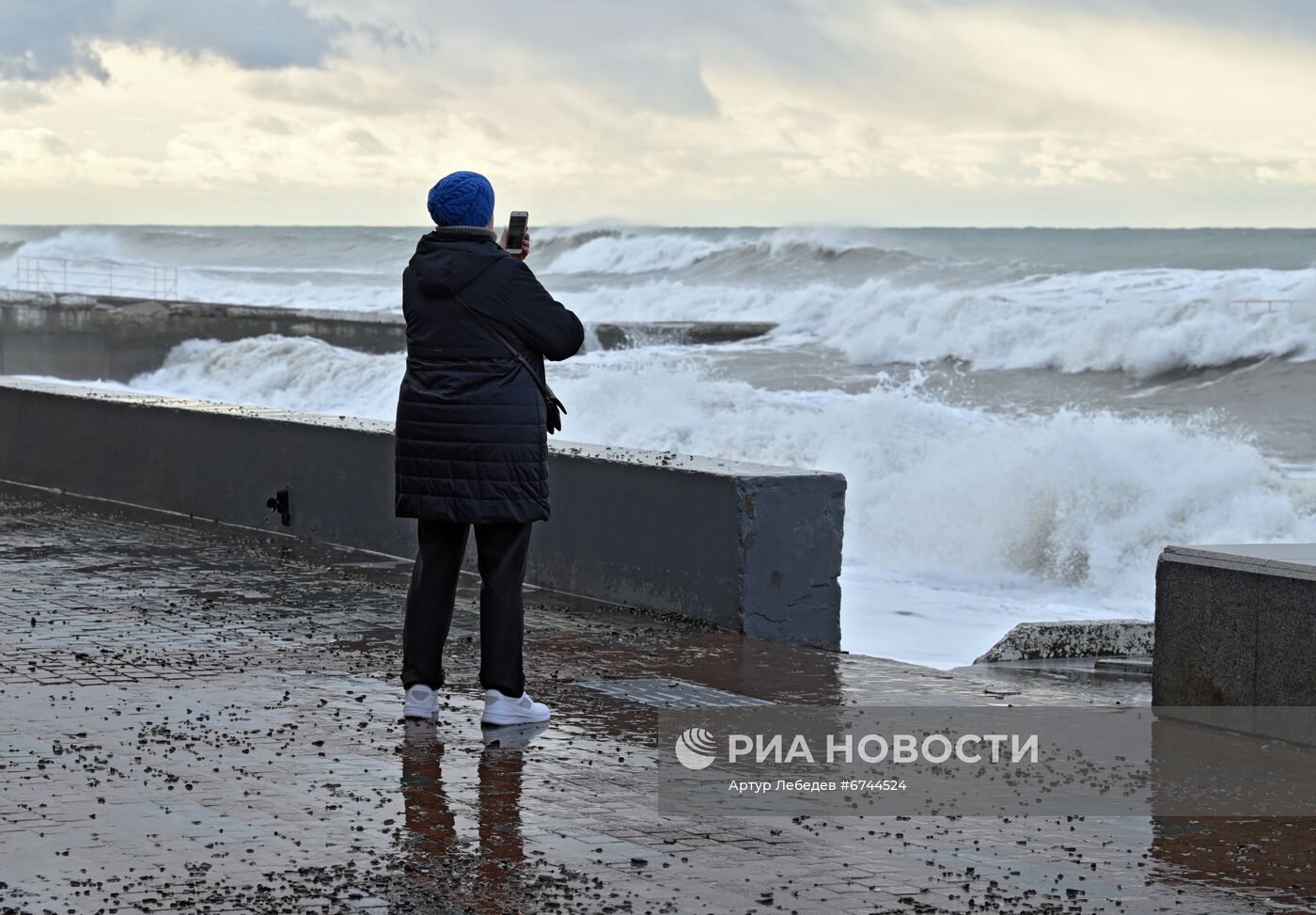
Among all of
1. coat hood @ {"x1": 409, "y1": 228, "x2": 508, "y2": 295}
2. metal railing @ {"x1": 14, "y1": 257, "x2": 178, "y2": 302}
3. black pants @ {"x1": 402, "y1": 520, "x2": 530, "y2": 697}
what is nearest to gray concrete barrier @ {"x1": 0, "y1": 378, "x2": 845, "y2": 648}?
black pants @ {"x1": 402, "y1": 520, "x2": 530, "y2": 697}

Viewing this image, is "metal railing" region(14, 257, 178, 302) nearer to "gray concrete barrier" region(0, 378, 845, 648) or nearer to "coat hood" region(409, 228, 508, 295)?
"gray concrete barrier" region(0, 378, 845, 648)

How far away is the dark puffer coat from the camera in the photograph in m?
5.39

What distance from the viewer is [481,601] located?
218 inches

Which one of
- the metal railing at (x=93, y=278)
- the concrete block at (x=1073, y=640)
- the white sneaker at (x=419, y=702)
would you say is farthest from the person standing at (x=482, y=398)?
the metal railing at (x=93, y=278)

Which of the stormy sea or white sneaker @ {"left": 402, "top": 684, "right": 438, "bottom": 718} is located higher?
the stormy sea

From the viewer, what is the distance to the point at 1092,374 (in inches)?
1359

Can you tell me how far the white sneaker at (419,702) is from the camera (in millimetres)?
5613

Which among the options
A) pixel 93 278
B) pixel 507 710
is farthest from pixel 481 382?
pixel 93 278

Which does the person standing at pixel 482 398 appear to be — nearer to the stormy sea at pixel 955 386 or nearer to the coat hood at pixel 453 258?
the coat hood at pixel 453 258

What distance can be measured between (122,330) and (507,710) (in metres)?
32.3

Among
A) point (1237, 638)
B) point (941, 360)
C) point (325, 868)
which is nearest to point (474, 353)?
point (325, 868)

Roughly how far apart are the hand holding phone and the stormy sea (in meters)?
4.58

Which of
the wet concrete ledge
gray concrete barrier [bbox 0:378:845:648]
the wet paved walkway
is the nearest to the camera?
the wet paved walkway

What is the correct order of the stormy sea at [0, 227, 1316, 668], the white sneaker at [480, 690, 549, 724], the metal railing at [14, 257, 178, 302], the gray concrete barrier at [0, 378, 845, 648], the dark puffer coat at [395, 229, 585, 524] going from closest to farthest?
the dark puffer coat at [395, 229, 585, 524] < the white sneaker at [480, 690, 549, 724] < the gray concrete barrier at [0, 378, 845, 648] < the stormy sea at [0, 227, 1316, 668] < the metal railing at [14, 257, 178, 302]
